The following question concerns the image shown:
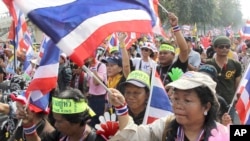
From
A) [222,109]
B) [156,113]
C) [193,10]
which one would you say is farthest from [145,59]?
[193,10]

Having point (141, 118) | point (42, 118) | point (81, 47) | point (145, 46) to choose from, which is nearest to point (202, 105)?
point (81, 47)

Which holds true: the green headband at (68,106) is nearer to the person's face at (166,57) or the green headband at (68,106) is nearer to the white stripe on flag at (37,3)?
the white stripe on flag at (37,3)

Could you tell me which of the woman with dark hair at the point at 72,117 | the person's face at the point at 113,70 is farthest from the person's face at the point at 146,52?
the woman with dark hair at the point at 72,117

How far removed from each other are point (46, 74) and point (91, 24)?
0.92m

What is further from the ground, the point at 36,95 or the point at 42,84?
the point at 42,84

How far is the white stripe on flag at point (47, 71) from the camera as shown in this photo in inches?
154

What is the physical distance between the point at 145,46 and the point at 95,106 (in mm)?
1507

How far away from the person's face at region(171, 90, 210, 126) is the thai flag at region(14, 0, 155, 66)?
700mm

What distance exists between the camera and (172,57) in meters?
6.31

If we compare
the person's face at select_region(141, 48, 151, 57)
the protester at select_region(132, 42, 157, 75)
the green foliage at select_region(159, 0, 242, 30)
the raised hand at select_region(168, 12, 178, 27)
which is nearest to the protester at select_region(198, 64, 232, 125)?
the raised hand at select_region(168, 12, 178, 27)

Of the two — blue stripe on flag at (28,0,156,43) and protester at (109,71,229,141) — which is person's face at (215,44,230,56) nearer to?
blue stripe on flag at (28,0,156,43)

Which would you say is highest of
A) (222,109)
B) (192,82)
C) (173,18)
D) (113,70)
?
(173,18)

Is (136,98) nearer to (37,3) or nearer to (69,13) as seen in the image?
(69,13)

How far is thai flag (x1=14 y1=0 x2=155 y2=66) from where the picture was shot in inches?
121
